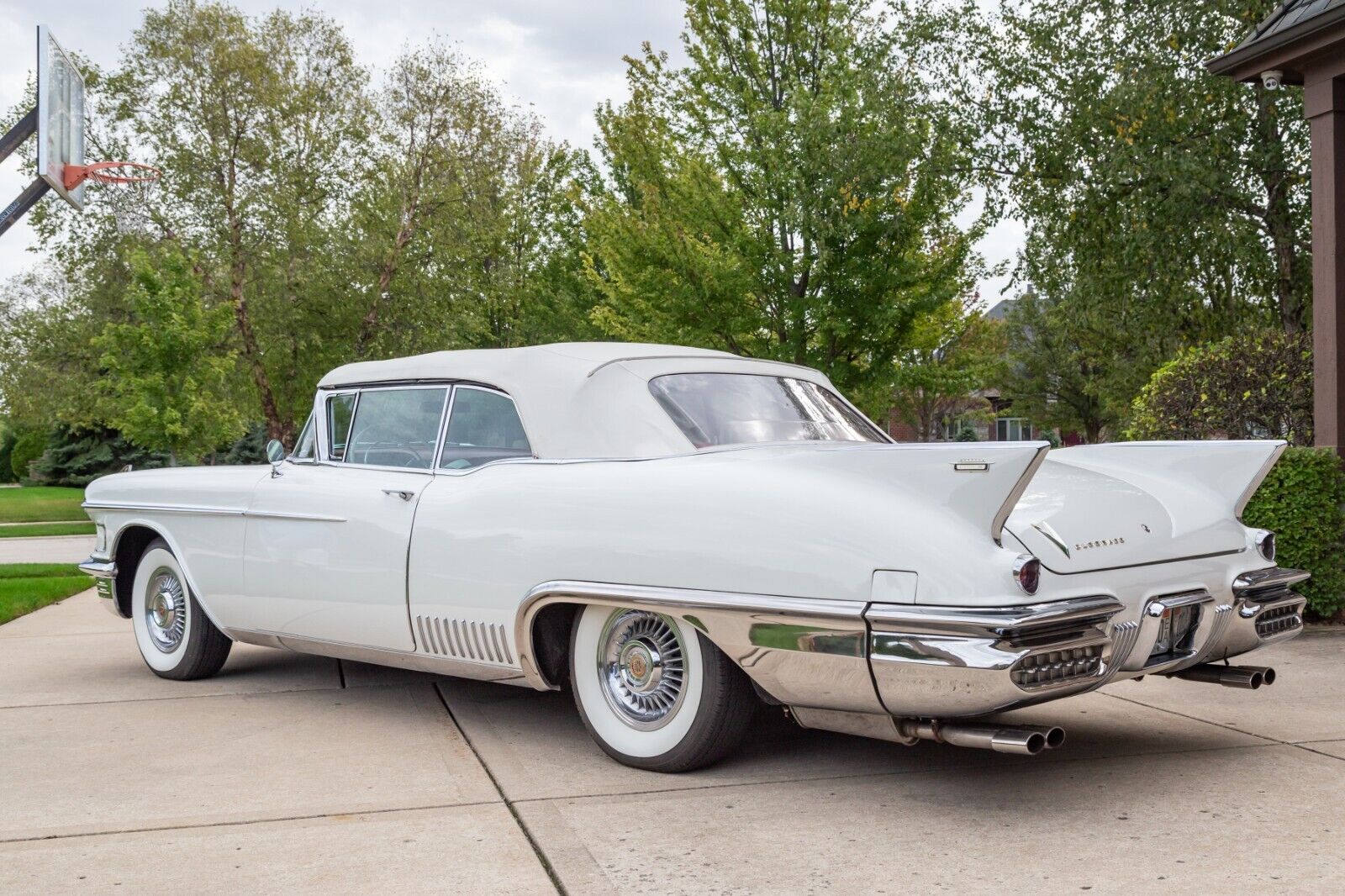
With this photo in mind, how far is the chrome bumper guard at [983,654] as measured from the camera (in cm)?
345

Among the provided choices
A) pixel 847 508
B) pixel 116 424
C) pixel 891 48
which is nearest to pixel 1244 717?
pixel 847 508

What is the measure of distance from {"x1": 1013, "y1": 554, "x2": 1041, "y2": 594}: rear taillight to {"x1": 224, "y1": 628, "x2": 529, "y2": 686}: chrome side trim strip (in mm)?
1921

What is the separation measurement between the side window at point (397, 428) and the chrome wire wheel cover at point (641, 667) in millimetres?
1207

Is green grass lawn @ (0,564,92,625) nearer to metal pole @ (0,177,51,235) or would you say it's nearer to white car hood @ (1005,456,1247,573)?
metal pole @ (0,177,51,235)

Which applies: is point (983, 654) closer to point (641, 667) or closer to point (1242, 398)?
point (641, 667)

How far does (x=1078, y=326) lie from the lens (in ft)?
56.1

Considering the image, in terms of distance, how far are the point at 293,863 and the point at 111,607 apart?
3794mm

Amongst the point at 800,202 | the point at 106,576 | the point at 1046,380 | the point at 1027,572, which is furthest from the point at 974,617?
the point at 1046,380

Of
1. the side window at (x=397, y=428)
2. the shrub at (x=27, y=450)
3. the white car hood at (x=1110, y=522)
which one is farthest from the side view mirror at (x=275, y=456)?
the shrub at (x=27, y=450)

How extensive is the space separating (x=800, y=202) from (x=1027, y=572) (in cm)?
1161

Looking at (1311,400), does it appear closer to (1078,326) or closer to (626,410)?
(626,410)

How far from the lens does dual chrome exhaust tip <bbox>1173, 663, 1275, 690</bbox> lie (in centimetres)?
444

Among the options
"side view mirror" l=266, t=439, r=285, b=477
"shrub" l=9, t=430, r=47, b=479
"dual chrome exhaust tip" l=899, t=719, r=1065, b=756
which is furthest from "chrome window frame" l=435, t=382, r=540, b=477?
"shrub" l=9, t=430, r=47, b=479

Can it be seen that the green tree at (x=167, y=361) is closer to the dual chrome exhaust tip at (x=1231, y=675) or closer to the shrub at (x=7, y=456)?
the dual chrome exhaust tip at (x=1231, y=675)
